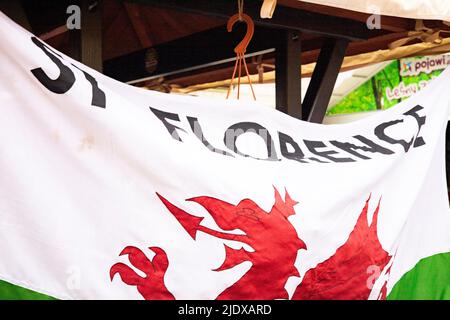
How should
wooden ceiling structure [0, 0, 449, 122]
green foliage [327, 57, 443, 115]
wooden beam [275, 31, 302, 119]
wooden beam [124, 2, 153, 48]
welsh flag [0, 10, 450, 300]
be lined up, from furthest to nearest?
1. green foliage [327, 57, 443, 115]
2. wooden beam [124, 2, 153, 48]
3. wooden beam [275, 31, 302, 119]
4. wooden ceiling structure [0, 0, 449, 122]
5. welsh flag [0, 10, 450, 300]

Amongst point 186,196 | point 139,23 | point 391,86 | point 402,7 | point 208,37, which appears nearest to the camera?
point 186,196

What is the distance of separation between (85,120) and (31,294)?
529mm

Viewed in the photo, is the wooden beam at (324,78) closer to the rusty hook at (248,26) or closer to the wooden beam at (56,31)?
the rusty hook at (248,26)

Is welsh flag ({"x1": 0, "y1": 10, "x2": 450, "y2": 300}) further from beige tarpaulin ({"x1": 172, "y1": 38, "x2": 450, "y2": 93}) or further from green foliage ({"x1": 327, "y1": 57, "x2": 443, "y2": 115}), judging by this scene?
green foliage ({"x1": 327, "y1": 57, "x2": 443, "y2": 115})

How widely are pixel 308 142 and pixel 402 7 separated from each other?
697mm

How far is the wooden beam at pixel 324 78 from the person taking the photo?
330cm

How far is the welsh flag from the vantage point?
184 cm

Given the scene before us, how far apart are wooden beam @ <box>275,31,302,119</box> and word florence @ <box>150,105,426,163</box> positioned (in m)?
0.52

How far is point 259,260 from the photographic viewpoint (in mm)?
2156

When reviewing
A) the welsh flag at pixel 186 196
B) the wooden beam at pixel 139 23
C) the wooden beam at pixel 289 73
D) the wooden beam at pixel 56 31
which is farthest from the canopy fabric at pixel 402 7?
the wooden beam at pixel 139 23

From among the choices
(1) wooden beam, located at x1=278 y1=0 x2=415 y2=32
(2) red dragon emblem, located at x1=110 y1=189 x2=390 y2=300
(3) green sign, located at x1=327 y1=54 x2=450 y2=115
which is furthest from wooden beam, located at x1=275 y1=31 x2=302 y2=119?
(3) green sign, located at x1=327 y1=54 x2=450 y2=115

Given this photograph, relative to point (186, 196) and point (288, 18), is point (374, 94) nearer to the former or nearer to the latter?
point (288, 18)

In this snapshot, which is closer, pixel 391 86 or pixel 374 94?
pixel 391 86

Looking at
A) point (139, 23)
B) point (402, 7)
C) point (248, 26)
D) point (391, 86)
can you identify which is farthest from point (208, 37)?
point (391, 86)
